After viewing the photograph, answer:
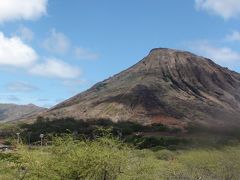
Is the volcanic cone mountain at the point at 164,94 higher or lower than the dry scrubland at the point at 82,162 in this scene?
higher

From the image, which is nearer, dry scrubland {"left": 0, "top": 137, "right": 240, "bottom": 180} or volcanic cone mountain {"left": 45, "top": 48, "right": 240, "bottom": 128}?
dry scrubland {"left": 0, "top": 137, "right": 240, "bottom": 180}

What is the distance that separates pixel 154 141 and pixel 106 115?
4161 cm

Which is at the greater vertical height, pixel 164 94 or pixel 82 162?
pixel 164 94

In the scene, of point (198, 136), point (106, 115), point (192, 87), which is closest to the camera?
point (198, 136)

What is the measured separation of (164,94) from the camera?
158 m

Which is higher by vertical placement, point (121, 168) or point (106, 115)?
point (106, 115)

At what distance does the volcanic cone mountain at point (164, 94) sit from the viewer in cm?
14275

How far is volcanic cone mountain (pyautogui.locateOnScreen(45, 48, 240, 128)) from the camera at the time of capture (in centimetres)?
14275

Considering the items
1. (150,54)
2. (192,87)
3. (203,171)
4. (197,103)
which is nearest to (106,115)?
(197,103)

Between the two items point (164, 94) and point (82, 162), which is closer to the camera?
point (82, 162)

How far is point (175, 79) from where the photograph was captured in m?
171

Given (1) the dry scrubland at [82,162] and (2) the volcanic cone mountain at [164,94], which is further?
(2) the volcanic cone mountain at [164,94]

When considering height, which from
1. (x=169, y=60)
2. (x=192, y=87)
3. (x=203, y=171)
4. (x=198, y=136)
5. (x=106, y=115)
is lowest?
(x=203, y=171)

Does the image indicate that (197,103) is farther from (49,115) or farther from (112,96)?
(49,115)
